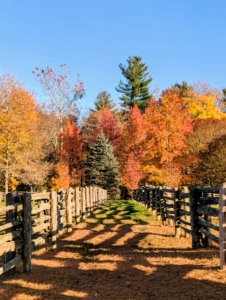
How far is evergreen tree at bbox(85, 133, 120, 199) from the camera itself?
46.1 m

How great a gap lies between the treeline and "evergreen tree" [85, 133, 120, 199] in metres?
0.14

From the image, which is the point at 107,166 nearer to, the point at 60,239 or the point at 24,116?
the point at 24,116

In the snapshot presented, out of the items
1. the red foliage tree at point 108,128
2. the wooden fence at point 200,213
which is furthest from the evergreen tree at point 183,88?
the wooden fence at point 200,213

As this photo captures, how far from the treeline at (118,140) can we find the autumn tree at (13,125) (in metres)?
0.09

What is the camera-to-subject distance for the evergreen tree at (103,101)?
67419mm

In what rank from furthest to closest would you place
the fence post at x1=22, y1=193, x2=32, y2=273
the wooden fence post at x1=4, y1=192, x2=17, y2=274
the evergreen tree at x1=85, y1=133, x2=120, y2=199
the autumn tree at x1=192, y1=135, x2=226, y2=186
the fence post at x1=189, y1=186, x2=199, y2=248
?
1. the evergreen tree at x1=85, y1=133, x2=120, y2=199
2. the autumn tree at x1=192, y1=135, x2=226, y2=186
3. the fence post at x1=189, y1=186, x2=199, y2=248
4. the fence post at x1=22, y1=193, x2=32, y2=273
5. the wooden fence post at x1=4, y1=192, x2=17, y2=274

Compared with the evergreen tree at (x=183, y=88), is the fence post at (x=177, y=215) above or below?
below

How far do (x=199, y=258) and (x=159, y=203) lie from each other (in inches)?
320

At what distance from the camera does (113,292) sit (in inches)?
202

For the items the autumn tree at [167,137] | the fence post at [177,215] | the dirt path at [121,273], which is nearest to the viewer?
the dirt path at [121,273]

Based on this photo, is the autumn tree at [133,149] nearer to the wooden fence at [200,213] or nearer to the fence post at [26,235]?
the wooden fence at [200,213]

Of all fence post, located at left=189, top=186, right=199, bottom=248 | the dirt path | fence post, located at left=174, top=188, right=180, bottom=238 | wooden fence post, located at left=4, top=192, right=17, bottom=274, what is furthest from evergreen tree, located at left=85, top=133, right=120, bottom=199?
wooden fence post, located at left=4, top=192, right=17, bottom=274

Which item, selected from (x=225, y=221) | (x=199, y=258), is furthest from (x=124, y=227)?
(x=225, y=221)

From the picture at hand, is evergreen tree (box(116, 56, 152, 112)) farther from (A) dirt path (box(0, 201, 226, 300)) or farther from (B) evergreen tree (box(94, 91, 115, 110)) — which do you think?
(A) dirt path (box(0, 201, 226, 300))
